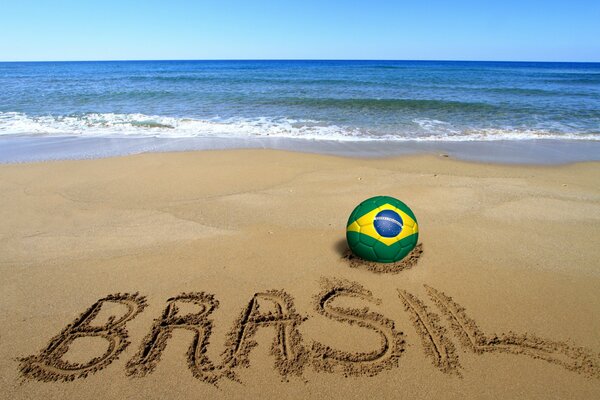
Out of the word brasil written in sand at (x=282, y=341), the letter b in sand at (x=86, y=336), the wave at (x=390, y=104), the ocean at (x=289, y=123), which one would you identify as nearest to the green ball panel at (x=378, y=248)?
→ the word brasil written in sand at (x=282, y=341)

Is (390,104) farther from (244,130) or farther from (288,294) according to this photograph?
(288,294)

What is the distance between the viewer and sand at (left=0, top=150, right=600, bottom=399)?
267 cm

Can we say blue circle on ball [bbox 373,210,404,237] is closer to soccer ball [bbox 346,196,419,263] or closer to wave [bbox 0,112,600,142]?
soccer ball [bbox 346,196,419,263]

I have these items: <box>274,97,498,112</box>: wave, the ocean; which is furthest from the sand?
<box>274,97,498,112</box>: wave

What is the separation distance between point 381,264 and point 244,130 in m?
8.80

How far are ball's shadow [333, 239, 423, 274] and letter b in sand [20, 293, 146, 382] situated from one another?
7.27 feet

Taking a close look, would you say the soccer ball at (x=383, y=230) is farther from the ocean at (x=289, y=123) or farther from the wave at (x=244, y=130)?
the wave at (x=244, y=130)

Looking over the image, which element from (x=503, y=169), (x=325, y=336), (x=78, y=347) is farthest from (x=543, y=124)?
(x=78, y=347)

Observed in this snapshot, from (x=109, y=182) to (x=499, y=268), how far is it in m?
6.44

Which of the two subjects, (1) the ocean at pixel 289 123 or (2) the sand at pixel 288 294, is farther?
(1) the ocean at pixel 289 123

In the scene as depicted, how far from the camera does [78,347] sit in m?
2.94

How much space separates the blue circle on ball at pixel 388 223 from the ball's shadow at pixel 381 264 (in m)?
0.43

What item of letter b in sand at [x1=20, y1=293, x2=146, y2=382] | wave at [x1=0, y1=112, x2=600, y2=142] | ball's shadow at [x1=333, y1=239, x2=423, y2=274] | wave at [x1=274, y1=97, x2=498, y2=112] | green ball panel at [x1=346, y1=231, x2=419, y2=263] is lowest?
letter b in sand at [x1=20, y1=293, x2=146, y2=382]

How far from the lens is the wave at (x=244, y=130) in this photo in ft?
35.4
